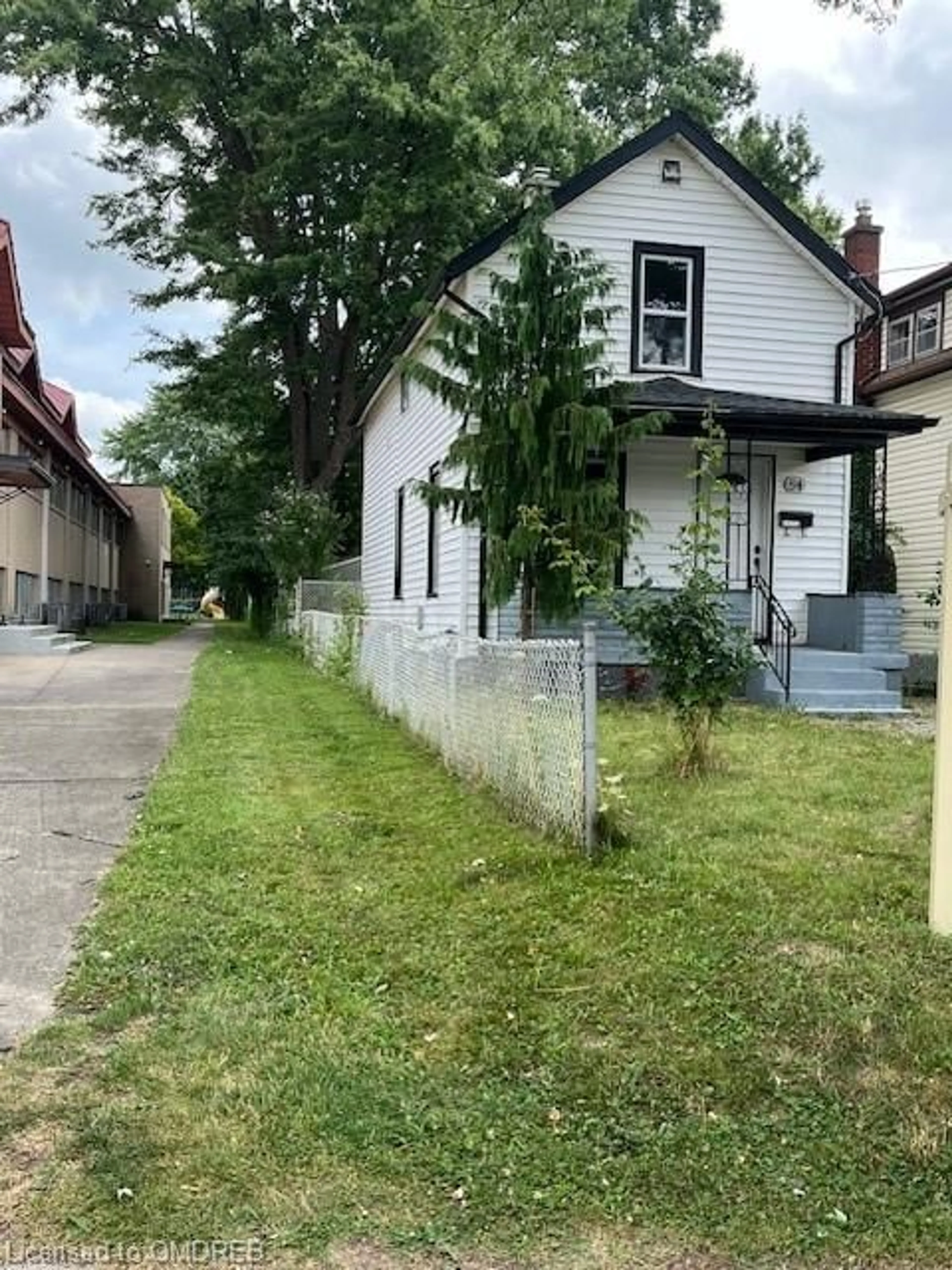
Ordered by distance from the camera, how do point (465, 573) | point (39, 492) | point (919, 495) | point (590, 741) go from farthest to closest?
point (39, 492), point (919, 495), point (465, 573), point (590, 741)

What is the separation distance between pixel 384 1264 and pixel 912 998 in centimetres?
204

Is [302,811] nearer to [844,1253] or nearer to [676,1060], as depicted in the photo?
[676,1060]

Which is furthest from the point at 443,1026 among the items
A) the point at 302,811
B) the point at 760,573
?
the point at 760,573

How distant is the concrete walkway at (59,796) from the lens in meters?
4.25

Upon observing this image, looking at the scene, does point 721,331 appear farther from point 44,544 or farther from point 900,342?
point 44,544

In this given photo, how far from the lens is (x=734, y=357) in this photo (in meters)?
14.3

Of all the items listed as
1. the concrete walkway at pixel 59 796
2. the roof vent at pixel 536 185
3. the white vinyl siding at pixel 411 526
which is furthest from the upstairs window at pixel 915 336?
the concrete walkway at pixel 59 796

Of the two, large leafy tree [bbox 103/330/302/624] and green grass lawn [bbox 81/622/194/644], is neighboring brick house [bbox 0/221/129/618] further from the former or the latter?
large leafy tree [bbox 103/330/302/624]

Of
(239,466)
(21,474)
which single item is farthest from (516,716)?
(239,466)

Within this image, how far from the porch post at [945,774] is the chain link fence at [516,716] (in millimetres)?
1583

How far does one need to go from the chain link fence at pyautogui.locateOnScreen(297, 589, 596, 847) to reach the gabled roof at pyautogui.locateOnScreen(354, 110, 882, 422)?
5549 mm

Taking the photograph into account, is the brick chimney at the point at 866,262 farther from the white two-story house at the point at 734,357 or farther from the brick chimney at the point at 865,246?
the white two-story house at the point at 734,357

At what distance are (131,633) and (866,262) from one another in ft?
68.0

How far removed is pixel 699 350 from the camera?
14125 millimetres
